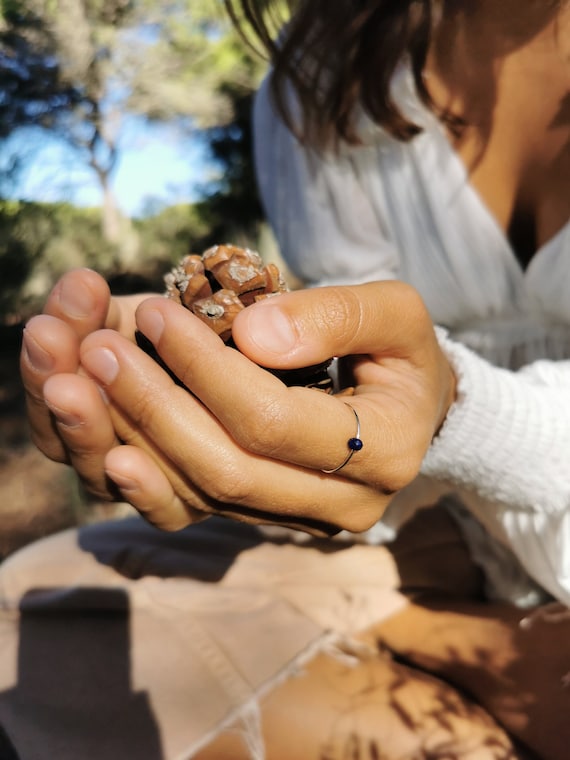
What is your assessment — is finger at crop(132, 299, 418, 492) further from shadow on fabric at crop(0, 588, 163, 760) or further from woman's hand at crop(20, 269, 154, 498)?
shadow on fabric at crop(0, 588, 163, 760)

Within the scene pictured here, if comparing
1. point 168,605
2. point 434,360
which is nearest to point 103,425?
point 434,360

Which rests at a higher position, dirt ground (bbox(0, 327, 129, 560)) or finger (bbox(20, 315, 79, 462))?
finger (bbox(20, 315, 79, 462))

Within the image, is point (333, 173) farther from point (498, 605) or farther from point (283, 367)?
point (498, 605)

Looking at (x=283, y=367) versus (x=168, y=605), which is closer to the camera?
(x=283, y=367)

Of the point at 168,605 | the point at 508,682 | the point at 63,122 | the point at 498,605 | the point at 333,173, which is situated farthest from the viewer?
the point at 63,122

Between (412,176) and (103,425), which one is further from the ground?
(412,176)

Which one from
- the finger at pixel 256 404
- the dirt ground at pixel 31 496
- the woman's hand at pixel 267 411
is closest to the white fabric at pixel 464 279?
the woman's hand at pixel 267 411

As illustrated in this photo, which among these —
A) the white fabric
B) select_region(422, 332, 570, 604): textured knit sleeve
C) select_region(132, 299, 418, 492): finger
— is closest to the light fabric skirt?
the white fabric
